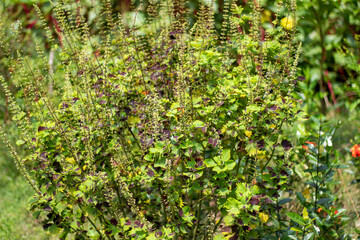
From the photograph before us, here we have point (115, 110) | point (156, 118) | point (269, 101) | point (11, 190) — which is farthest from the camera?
point (11, 190)

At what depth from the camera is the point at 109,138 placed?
7.93ft

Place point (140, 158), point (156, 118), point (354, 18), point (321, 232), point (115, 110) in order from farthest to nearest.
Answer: point (354, 18), point (321, 232), point (140, 158), point (115, 110), point (156, 118)

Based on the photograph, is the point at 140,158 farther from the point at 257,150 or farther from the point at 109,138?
the point at 257,150

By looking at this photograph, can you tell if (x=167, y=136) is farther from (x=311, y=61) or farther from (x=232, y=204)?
(x=311, y=61)

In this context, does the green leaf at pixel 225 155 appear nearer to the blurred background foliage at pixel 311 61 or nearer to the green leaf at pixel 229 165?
the green leaf at pixel 229 165

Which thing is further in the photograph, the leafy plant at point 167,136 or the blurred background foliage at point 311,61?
the blurred background foliage at point 311,61

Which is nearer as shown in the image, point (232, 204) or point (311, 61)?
point (232, 204)

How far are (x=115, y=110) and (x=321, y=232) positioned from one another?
5.93 ft

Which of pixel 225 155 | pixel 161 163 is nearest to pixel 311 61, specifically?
pixel 225 155

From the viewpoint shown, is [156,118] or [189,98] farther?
[189,98]

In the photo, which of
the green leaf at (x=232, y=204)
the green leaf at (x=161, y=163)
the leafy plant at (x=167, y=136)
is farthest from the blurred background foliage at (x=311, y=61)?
the green leaf at (x=161, y=163)

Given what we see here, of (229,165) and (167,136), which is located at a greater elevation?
(167,136)

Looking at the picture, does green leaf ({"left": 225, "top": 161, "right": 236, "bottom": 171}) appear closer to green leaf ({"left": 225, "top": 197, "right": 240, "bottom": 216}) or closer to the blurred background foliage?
green leaf ({"left": 225, "top": 197, "right": 240, "bottom": 216})

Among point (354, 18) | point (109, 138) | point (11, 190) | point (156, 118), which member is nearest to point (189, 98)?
point (156, 118)
